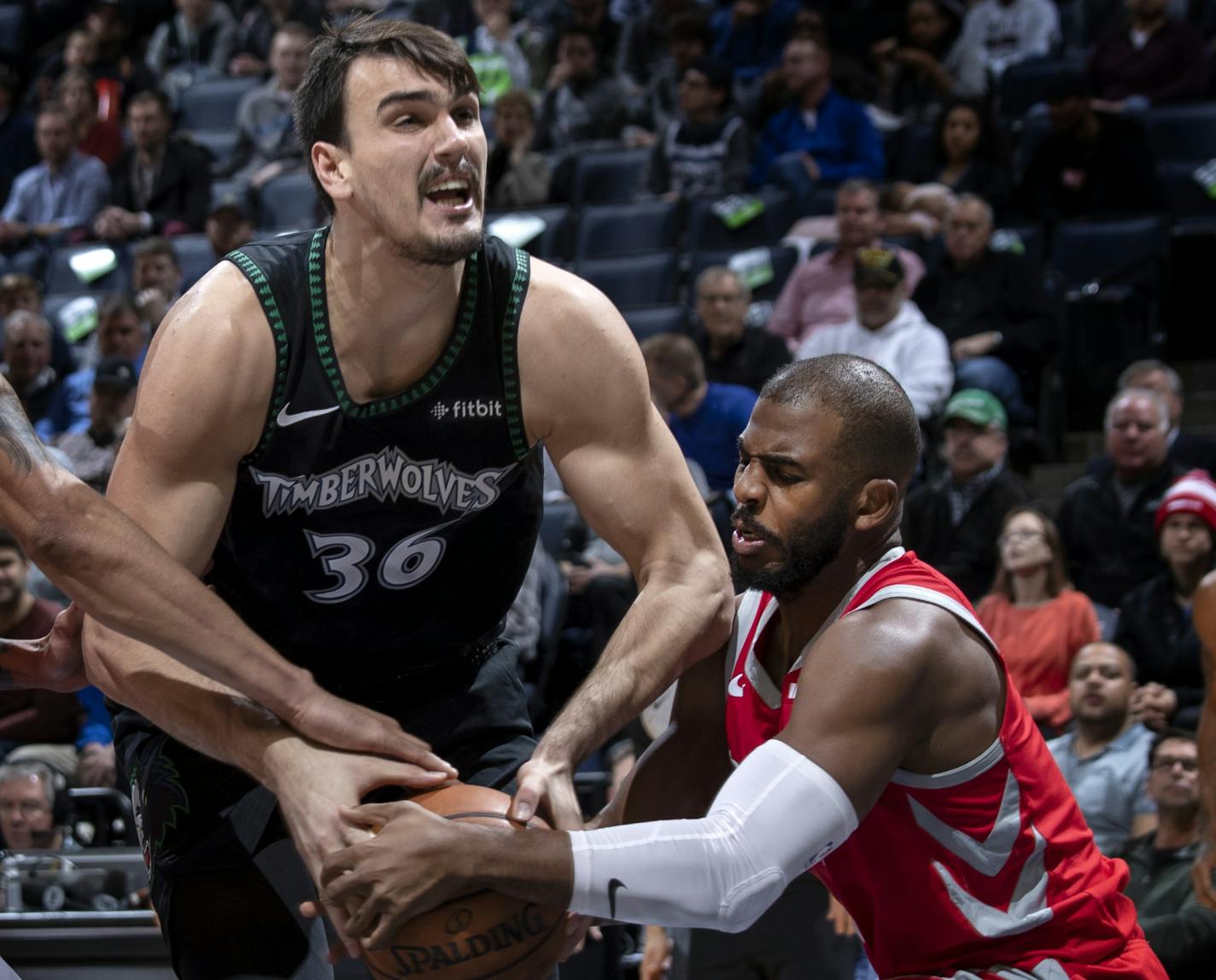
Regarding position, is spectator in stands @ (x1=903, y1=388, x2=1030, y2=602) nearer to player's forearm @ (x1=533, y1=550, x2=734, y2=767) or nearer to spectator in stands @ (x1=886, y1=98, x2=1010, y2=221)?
spectator in stands @ (x1=886, y1=98, x2=1010, y2=221)

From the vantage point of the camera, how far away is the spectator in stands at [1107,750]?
18.1 feet

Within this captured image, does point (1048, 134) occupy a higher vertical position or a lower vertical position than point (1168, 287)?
higher

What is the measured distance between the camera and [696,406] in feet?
23.7

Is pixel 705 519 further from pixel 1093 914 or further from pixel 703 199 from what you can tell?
pixel 703 199

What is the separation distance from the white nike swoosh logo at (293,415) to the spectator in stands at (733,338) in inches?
194

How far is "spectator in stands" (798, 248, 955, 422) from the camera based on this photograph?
7.43 metres

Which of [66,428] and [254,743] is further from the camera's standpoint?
[66,428]

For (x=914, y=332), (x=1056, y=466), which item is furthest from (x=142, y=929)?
(x=1056, y=466)

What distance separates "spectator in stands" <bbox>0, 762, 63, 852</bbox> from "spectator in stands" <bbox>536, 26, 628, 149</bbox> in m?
5.78

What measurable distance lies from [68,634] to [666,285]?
19.9 feet

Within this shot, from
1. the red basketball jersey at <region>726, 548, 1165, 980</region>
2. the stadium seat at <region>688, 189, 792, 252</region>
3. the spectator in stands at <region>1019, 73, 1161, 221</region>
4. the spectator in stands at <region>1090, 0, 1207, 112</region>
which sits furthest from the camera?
the spectator in stands at <region>1090, 0, 1207, 112</region>

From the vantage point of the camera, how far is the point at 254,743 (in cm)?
279

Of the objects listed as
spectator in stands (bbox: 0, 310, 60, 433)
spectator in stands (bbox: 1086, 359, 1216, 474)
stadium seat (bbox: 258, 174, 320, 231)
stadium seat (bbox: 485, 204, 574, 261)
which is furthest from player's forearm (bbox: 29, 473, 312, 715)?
stadium seat (bbox: 258, 174, 320, 231)

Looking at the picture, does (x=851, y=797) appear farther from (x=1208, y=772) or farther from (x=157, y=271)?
(x=157, y=271)
